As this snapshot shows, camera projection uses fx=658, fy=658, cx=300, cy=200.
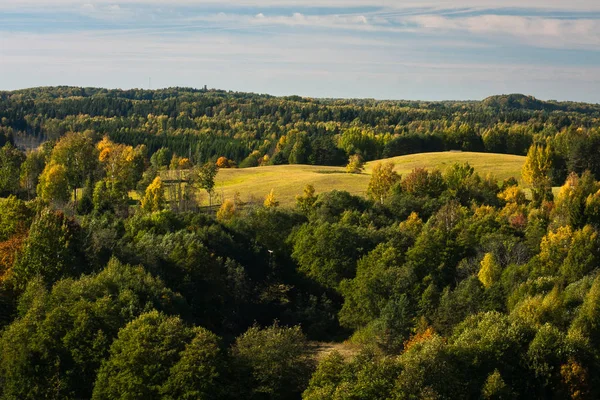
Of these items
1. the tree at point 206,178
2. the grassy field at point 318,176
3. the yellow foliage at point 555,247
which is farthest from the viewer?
the grassy field at point 318,176

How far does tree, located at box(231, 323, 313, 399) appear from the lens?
37.0 m

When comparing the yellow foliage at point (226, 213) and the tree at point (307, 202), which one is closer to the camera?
the yellow foliage at point (226, 213)

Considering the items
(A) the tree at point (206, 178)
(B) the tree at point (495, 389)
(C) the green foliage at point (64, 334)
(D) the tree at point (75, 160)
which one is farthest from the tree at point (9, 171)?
(B) the tree at point (495, 389)

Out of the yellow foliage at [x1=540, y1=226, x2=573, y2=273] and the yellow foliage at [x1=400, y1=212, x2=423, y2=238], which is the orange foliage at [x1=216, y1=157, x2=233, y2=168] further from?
the yellow foliage at [x1=540, y1=226, x2=573, y2=273]

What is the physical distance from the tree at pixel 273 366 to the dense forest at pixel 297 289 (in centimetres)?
10

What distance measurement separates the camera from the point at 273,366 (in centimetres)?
3712

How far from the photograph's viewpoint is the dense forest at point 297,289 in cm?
3669

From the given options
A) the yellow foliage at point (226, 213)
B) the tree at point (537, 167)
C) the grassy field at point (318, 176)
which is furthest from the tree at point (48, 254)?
the tree at point (537, 167)

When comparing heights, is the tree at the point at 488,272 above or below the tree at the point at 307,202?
below

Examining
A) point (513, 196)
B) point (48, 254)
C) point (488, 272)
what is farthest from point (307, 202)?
point (48, 254)

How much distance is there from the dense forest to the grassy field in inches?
352

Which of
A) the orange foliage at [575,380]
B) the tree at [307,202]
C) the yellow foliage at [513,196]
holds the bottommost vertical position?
the orange foliage at [575,380]

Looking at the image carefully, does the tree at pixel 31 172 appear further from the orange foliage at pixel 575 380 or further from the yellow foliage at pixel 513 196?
the orange foliage at pixel 575 380

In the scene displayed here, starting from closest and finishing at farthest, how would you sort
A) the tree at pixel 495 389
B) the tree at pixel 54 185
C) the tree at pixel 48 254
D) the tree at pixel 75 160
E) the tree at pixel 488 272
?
the tree at pixel 495 389
the tree at pixel 48 254
the tree at pixel 488 272
the tree at pixel 54 185
the tree at pixel 75 160
